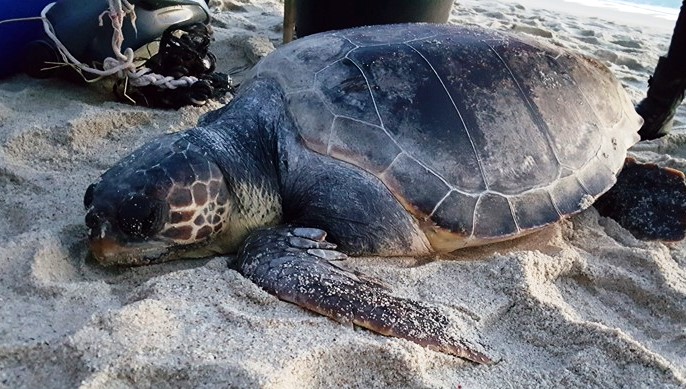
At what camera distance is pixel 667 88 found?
97.0 inches

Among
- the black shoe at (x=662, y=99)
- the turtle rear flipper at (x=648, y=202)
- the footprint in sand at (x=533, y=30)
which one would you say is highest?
the black shoe at (x=662, y=99)

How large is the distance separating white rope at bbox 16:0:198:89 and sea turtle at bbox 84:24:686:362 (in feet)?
1.64

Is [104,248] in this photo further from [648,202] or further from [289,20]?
[289,20]

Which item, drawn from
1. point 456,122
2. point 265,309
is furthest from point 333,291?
point 456,122

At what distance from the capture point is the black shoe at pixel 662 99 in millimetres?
2449

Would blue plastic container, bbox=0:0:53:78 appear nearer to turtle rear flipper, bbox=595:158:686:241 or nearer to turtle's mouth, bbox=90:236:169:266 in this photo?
turtle's mouth, bbox=90:236:169:266

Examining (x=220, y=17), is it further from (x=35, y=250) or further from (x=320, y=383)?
(x=320, y=383)

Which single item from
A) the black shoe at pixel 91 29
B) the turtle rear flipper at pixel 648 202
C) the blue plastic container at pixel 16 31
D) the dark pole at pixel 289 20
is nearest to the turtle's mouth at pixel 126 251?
the black shoe at pixel 91 29

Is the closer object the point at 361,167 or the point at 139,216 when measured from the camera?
the point at 139,216

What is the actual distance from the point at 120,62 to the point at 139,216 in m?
0.93

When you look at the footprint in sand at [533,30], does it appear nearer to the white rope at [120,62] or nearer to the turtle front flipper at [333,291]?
the white rope at [120,62]

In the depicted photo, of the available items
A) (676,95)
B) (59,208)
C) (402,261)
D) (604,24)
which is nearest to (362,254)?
(402,261)

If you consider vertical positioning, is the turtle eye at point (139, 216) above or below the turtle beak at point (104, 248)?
above

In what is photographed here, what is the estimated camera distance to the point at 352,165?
5.26 feet
